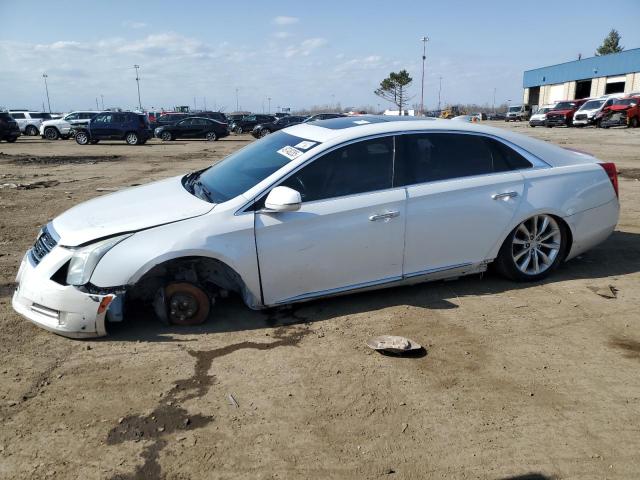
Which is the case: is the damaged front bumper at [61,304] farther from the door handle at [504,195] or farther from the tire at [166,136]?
the tire at [166,136]

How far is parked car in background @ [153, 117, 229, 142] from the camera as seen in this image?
31.3m

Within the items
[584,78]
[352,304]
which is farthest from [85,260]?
[584,78]

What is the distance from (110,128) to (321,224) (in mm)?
26045

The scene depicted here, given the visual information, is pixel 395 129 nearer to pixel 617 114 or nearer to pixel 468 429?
pixel 468 429

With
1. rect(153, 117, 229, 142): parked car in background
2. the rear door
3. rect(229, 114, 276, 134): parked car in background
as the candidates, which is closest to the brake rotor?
the rear door

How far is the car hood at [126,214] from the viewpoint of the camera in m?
3.62

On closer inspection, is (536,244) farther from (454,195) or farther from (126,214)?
(126,214)

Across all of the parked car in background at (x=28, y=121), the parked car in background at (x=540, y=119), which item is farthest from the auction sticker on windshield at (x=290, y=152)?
the parked car in background at (x=540, y=119)

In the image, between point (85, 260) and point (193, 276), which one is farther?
point (193, 276)

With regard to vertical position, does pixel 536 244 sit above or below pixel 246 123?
below

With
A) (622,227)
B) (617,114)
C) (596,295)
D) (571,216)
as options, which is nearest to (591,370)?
(596,295)

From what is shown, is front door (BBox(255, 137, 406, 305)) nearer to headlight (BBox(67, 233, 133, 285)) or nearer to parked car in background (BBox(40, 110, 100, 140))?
headlight (BBox(67, 233, 133, 285))

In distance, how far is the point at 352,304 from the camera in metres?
4.38

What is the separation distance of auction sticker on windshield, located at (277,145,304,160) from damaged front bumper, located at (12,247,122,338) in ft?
5.62
